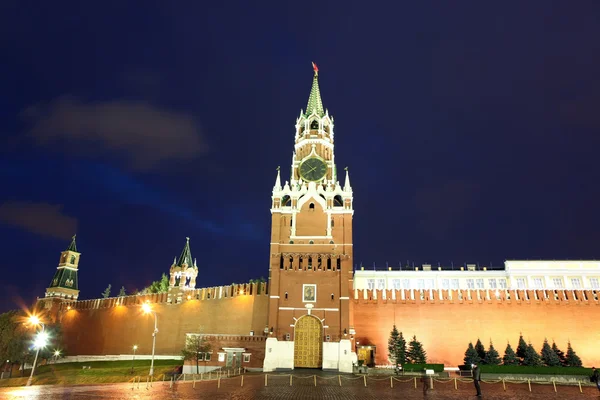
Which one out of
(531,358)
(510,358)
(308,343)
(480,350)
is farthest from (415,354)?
(531,358)

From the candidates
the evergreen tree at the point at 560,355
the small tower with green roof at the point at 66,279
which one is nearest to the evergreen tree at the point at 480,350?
the evergreen tree at the point at 560,355

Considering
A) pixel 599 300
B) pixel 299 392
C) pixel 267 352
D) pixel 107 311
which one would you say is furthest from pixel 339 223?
pixel 107 311

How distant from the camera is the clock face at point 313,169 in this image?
165 feet

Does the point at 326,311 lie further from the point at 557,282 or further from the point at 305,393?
the point at 557,282

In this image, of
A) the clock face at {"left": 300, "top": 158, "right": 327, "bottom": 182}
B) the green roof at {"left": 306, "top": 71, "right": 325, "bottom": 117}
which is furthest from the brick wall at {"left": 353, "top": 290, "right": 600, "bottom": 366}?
the green roof at {"left": 306, "top": 71, "right": 325, "bottom": 117}

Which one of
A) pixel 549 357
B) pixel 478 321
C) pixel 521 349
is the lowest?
pixel 549 357

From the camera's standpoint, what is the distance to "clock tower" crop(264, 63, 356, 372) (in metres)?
38.9

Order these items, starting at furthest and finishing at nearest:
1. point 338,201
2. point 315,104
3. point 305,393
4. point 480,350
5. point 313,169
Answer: point 315,104 < point 313,169 < point 338,201 < point 480,350 < point 305,393

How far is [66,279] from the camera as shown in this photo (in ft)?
226

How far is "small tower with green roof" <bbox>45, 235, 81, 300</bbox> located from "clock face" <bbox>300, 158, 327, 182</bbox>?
44.4m

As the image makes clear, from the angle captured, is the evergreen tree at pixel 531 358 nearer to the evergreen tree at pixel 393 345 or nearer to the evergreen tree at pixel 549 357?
the evergreen tree at pixel 549 357

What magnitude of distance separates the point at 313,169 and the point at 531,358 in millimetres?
28811

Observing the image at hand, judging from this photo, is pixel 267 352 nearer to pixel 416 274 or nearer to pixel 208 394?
pixel 208 394

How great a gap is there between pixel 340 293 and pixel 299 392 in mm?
18353
